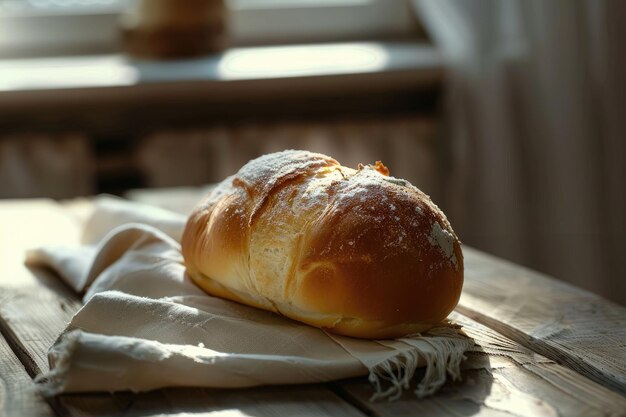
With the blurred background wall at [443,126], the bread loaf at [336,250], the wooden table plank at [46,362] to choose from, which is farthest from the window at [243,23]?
the bread loaf at [336,250]

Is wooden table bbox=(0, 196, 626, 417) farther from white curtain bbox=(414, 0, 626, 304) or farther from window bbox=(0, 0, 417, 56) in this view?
window bbox=(0, 0, 417, 56)

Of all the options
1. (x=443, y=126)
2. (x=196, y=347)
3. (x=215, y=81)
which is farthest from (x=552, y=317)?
(x=443, y=126)

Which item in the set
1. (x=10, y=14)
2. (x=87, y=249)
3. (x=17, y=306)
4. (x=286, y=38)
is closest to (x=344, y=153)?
(x=286, y=38)

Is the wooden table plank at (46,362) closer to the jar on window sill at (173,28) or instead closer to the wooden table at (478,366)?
the wooden table at (478,366)

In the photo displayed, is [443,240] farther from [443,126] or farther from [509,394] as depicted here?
[443,126]

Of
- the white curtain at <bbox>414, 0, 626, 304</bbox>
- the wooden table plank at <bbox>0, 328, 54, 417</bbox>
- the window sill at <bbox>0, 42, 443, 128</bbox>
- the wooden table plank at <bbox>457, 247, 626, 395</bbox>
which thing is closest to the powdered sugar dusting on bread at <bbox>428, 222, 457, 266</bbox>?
the wooden table plank at <bbox>457, 247, 626, 395</bbox>

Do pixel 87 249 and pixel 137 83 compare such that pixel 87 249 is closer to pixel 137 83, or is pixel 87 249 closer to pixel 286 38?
pixel 137 83
